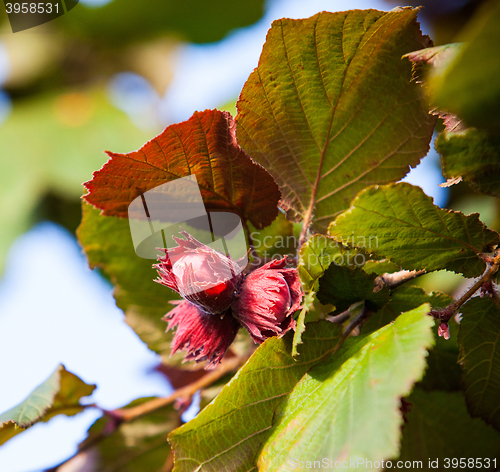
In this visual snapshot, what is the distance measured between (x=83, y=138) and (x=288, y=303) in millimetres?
1796

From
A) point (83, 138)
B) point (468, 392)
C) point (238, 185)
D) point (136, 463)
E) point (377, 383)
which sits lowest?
point (136, 463)

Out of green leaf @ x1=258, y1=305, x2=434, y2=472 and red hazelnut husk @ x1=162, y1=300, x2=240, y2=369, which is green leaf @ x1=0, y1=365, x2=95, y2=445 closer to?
red hazelnut husk @ x1=162, y1=300, x2=240, y2=369

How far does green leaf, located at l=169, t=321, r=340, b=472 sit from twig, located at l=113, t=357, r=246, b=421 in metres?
0.36

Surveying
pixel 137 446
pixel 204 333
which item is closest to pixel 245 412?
pixel 204 333

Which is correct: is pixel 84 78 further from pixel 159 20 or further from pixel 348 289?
pixel 348 289

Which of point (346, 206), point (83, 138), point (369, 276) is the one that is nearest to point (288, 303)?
point (369, 276)

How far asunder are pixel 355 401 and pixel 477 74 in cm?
31

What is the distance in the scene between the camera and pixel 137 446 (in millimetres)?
1050

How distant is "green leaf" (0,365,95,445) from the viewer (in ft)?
2.28

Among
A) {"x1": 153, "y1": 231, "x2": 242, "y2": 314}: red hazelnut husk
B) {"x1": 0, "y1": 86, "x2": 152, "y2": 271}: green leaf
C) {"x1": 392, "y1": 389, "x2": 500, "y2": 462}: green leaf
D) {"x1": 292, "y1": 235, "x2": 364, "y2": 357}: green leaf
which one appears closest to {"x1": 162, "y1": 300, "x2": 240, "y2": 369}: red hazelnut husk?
{"x1": 153, "y1": 231, "x2": 242, "y2": 314}: red hazelnut husk

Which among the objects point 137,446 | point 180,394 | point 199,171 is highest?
point 199,171

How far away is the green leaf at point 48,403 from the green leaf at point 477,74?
2.41 feet

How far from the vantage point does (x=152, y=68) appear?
2.18 m

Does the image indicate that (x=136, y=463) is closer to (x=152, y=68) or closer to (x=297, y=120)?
(x=297, y=120)
